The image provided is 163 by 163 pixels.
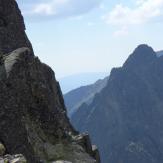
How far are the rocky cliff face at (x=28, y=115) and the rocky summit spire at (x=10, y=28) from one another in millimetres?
121

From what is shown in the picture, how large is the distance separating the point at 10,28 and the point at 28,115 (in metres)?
16.2

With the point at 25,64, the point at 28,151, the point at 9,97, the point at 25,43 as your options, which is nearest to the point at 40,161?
the point at 28,151

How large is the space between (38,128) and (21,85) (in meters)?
4.81

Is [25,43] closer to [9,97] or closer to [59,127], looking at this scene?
[59,127]

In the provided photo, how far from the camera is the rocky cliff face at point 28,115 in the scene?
31969 mm

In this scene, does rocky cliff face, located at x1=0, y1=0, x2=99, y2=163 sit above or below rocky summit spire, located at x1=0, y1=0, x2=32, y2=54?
below

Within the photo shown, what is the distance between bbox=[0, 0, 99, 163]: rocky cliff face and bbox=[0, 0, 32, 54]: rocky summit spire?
0.12 meters

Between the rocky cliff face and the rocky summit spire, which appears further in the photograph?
the rocky summit spire

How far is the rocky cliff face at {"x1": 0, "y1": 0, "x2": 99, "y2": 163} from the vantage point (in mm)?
31969

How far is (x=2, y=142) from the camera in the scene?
103ft

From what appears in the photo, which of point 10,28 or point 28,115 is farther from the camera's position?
point 10,28

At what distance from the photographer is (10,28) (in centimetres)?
5259

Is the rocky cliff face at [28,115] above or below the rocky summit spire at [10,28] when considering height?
below

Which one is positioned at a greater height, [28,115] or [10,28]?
[10,28]
